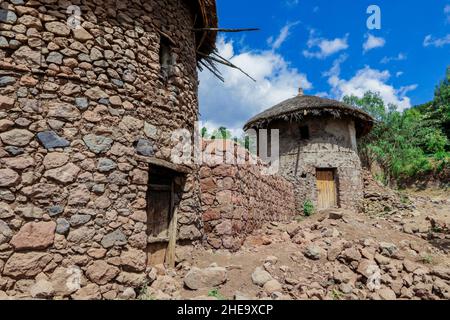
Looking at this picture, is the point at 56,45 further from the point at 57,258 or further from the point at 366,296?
the point at 366,296

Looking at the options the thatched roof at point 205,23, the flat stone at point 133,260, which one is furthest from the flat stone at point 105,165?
the thatched roof at point 205,23

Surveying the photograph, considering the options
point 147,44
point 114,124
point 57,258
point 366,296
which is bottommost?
point 366,296

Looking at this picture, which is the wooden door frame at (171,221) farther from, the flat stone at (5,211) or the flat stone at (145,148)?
the flat stone at (5,211)

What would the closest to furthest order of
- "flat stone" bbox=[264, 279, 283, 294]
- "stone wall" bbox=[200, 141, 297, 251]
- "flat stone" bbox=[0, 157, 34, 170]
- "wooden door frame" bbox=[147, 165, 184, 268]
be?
"flat stone" bbox=[0, 157, 34, 170], "flat stone" bbox=[264, 279, 283, 294], "wooden door frame" bbox=[147, 165, 184, 268], "stone wall" bbox=[200, 141, 297, 251]

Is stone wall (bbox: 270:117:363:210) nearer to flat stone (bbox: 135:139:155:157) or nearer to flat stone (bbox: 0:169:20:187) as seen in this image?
flat stone (bbox: 135:139:155:157)

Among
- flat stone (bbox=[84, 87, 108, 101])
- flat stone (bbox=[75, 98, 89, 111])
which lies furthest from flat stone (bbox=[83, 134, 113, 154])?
flat stone (bbox=[84, 87, 108, 101])

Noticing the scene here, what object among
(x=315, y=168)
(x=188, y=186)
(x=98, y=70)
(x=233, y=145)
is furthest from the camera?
(x=315, y=168)

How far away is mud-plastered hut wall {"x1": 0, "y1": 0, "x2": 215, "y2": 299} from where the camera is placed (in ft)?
10.9

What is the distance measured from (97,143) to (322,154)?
10320mm

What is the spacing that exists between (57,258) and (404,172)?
19.7 metres

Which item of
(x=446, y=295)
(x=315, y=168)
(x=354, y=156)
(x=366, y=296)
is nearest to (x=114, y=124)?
(x=366, y=296)

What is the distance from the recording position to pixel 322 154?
40.4 ft

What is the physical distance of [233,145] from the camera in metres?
6.71

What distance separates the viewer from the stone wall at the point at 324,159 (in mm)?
12242
